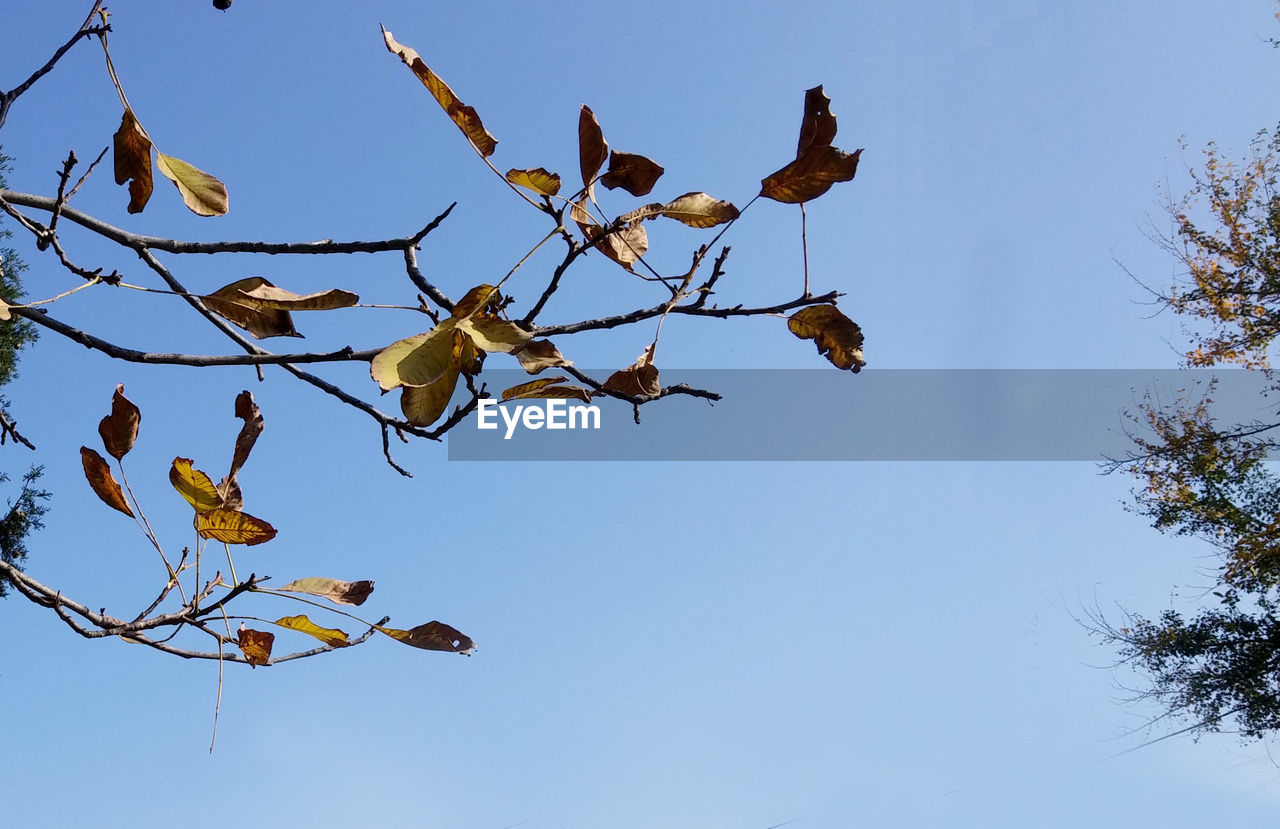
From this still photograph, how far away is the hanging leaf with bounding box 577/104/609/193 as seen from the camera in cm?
48

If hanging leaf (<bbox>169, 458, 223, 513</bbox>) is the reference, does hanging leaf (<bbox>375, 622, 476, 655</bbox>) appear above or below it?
below

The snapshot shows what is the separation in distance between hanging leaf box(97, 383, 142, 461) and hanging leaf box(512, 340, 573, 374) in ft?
0.95

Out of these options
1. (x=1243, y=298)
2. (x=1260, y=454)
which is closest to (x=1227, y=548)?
(x=1260, y=454)

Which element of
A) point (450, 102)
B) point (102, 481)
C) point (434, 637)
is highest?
point (450, 102)

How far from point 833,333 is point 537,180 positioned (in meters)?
0.18

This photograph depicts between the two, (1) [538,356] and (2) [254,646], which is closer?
(1) [538,356]

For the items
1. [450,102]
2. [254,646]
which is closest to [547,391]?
[450,102]

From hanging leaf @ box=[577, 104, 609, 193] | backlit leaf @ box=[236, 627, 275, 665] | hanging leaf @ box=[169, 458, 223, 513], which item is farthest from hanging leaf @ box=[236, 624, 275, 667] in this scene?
hanging leaf @ box=[577, 104, 609, 193]

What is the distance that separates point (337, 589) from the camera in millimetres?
564

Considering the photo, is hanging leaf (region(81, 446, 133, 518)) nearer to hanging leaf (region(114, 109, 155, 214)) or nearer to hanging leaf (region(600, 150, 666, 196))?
hanging leaf (region(114, 109, 155, 214))

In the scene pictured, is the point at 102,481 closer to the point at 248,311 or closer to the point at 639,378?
the point at 248,311

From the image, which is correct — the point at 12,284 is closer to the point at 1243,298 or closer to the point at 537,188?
the point at 537,188

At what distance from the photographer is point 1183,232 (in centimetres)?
546

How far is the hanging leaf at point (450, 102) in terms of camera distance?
456 mm
